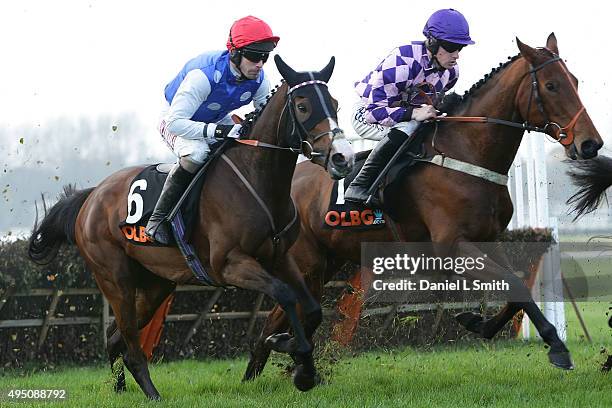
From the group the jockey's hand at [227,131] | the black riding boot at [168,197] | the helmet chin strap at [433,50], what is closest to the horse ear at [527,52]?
the helmet chin strap at [433,50]

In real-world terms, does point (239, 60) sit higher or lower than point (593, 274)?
higher

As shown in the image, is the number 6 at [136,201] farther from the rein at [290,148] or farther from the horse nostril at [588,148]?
the horse nostril at [588,148]

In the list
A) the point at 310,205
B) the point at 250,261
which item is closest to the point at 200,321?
the point at 310,205

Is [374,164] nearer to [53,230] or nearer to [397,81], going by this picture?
[397,81]

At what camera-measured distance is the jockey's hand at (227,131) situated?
5098 millimetres

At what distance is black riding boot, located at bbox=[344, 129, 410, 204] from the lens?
5805 mm

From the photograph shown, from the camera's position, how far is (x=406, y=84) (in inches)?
234

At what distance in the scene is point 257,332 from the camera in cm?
855

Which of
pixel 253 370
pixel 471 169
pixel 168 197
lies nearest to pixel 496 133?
pixel 471 169

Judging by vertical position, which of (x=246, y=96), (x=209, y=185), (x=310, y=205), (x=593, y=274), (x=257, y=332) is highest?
(x=246, y=96)

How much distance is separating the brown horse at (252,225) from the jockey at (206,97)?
0.17 metres

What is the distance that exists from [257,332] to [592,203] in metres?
3.57

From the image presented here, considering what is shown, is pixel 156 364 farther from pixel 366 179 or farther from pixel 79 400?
pixel 366 179

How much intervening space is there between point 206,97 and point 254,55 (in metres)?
0.40
